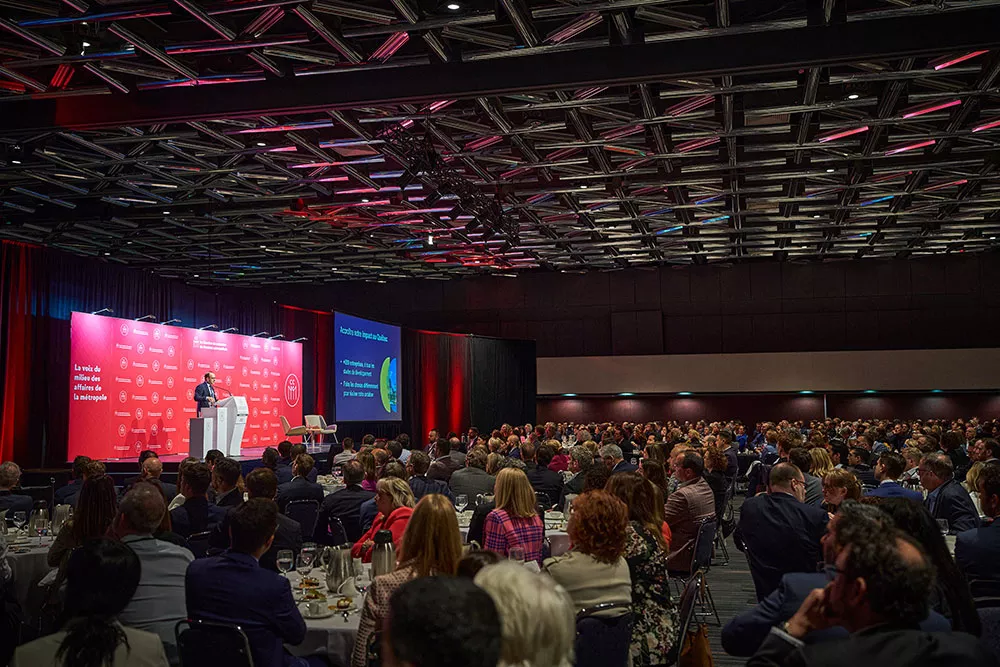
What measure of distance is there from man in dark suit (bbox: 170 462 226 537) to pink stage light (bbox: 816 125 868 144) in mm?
10056

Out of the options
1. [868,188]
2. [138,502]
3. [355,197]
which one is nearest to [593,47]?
[138,502]

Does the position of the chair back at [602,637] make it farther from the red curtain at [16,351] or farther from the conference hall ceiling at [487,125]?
the red curtain at [16,351]

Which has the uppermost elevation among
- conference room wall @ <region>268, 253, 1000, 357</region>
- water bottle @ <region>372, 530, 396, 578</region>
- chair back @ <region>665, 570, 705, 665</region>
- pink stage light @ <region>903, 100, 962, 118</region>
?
pink stage light @ <region>903, 100, 962, 118</region>

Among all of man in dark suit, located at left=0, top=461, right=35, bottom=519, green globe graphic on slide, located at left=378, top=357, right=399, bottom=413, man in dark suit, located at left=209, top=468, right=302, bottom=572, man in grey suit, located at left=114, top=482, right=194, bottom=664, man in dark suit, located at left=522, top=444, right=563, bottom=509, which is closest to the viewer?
man in grey suit, located at left=114, top=482, right=194, bottom=664

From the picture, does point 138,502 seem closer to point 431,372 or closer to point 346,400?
point 346,400

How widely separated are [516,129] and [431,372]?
1334cm

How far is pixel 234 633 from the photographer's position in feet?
10.7

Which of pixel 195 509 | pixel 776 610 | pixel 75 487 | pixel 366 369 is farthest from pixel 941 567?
pixel 366 369

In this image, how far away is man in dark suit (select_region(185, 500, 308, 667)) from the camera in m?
3.34

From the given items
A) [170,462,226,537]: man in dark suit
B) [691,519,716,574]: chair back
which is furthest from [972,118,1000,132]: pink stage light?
[170,462,226,537]: man in dark suit

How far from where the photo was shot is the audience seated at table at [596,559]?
3.74 metres

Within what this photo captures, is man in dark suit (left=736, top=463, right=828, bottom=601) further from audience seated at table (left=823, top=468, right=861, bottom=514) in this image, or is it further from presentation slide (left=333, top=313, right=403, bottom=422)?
presentation slide (left=333, top=313, right=403, bottom=422)

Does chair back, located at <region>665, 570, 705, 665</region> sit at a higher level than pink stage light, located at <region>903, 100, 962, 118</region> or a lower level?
lower

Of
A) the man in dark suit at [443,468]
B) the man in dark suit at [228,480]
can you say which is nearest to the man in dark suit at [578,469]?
the man in dark suit at [443,468]
